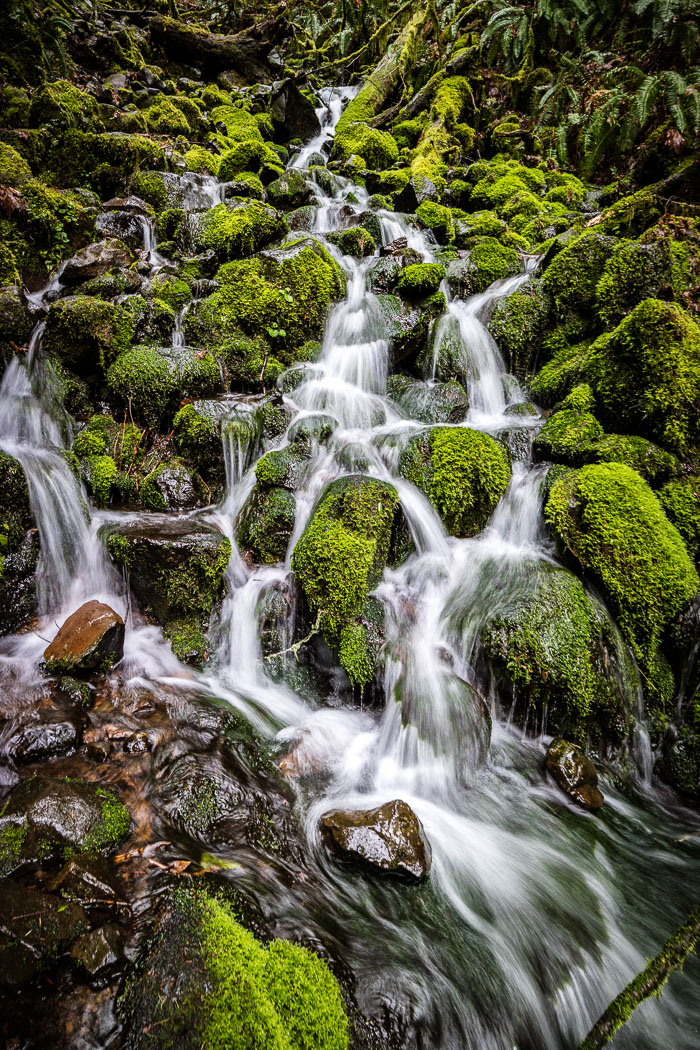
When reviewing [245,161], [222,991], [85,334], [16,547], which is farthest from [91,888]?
[245,161]

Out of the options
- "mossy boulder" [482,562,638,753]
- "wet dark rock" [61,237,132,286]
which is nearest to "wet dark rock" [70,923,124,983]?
"mossy boulder" [482,562,638,753]

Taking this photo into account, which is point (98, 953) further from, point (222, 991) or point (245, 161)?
point (245, 161)

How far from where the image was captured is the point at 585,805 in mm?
3504

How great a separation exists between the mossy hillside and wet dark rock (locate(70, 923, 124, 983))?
416 centimetres

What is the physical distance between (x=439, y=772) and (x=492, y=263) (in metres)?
8.46

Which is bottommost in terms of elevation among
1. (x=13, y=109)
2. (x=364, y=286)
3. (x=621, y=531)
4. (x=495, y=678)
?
(x=495, y=678)

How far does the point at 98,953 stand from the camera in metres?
1.79

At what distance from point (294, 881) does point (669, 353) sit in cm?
568

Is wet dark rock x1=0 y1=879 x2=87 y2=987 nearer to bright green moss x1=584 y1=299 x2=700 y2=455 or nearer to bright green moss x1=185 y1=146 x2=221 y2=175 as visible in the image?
bright green moss x1=584 y1=299 x2=700 y2=455

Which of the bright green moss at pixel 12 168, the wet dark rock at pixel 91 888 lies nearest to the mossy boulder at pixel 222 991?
the wet dark rock at pixel 91 888

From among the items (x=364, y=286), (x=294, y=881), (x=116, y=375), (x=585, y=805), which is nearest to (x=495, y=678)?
(x=585, y=805)

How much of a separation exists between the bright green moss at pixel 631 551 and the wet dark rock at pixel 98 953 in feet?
13.7

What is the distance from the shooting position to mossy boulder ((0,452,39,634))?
4.41 meters

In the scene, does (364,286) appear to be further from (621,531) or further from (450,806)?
(450,806)
